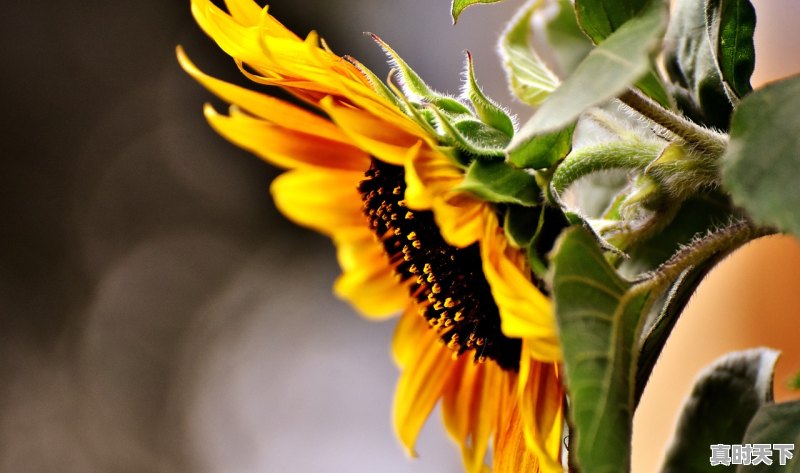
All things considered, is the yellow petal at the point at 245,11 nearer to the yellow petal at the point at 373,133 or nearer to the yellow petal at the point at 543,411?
the yellow petal at the point at 373,133

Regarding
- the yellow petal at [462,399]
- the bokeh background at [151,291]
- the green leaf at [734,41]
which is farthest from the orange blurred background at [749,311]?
the bokeh background at [151,291]

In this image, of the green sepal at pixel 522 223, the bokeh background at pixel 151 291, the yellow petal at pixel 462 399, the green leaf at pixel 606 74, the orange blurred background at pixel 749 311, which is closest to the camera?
the green leaf at pixel 606 74

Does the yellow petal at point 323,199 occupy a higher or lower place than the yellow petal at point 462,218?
A: higher

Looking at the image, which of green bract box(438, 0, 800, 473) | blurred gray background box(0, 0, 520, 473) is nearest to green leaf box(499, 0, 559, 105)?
green bract box(438, 0, 800, 473)

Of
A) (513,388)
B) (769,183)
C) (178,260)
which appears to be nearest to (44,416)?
(178,260)

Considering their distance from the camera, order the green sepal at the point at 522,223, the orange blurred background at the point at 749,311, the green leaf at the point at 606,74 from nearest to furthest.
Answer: the green leaf at the point at 606,74 → the green sepal at the point at 522,223 → the orange blurred background at the point at 749,311

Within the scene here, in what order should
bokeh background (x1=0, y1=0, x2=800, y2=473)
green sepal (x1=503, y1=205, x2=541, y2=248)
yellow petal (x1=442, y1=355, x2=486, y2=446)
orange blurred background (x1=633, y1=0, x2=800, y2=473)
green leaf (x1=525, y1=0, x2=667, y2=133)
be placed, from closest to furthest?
green leaf (x1=525, y1=0, x2=667, y2=133) < green sepal (x1=503, y1=205, x2=541, y2=248) < yellow petal (x1=442, y1=355, x2=486, y2=446) < orange blurred background (x1=633, y1=0, x2=800, y2=473) < bokeh background (x1=0, y1=0, x2=800, y2=473)

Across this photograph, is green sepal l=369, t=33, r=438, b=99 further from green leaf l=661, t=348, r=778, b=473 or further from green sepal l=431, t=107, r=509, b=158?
green leaf l=661, t=348, r=778, b=473

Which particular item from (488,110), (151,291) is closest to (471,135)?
(488,110)
